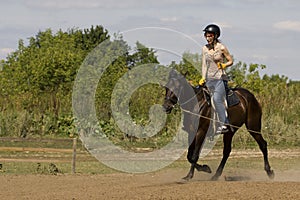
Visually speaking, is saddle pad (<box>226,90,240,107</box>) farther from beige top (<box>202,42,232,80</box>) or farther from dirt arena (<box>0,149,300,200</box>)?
dirt arena (<box>0,149,300,200</box>)

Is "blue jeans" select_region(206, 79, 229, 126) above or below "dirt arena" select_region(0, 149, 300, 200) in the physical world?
above

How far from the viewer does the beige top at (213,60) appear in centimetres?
1489

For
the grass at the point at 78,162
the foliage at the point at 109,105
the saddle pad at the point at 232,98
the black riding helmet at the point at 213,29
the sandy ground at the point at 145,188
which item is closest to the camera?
the sandy ground at the point at 145,188

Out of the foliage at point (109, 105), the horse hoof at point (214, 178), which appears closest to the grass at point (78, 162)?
the foliage at point (109, 105)

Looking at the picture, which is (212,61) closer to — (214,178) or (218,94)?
(218,94)

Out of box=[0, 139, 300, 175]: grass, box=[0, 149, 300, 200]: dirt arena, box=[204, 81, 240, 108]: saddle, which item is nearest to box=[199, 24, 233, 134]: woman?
box=[204, 81, 240, 108]: saddle

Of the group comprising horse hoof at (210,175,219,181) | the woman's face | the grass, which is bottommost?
the grass

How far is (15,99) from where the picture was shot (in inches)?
1444

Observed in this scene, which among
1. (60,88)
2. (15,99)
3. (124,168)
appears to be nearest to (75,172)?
(124,168)

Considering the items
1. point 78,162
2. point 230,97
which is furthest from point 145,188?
point 78,162

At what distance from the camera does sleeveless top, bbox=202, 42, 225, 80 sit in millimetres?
14891

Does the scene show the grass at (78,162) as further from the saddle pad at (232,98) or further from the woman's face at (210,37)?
the woman's face at (210,37)

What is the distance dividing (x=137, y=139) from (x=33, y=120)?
601 cm

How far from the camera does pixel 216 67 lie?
49.4ft
